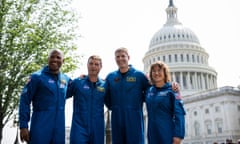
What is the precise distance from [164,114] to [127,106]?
0.94 metres

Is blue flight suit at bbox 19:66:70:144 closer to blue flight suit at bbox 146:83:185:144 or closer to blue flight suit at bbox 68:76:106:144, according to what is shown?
blue flight suit at bbox 68:76:106:144

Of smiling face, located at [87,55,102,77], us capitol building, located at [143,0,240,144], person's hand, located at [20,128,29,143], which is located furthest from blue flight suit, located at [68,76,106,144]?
us capitol building, located at [143,0,240,144]

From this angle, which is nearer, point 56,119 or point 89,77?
point 56,119

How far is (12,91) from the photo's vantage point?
16.7 metres

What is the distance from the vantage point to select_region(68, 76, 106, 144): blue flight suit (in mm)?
6143

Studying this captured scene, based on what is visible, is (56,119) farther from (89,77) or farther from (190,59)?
(190,59)

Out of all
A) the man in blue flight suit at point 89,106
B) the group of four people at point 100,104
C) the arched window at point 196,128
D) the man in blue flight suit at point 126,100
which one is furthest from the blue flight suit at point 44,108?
the arched window at point 196,128

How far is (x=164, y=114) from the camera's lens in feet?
19.7

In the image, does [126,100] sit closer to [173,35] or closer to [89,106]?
[89,106]

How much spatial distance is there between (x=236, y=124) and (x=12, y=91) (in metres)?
51.5

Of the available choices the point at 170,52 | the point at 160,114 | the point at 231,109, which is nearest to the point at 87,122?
the point at 160,114

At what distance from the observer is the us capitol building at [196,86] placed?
58062 mm

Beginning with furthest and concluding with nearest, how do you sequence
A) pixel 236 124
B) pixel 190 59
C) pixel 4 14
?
pixel 190 59 < pixel 236 124 < pixel 4 14

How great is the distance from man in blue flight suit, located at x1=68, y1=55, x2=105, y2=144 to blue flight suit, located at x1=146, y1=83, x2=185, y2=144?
3.69ft
